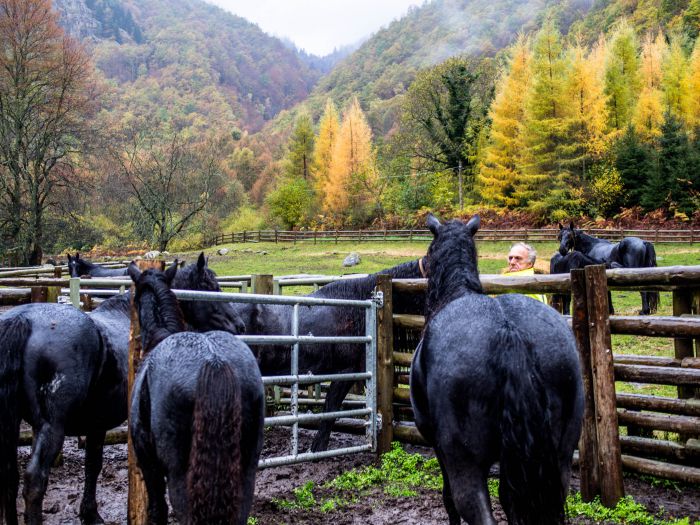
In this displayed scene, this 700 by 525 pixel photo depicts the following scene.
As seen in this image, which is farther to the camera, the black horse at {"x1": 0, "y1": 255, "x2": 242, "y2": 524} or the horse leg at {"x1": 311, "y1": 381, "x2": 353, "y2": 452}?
the horse leg at {"x1": 311, "y1": 381, "x2": 353, "y2": 452}

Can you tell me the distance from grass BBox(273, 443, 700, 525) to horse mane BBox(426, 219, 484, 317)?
1.75 meters

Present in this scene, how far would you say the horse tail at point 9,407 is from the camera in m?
3.54

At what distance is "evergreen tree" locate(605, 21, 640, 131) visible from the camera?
4109 cm

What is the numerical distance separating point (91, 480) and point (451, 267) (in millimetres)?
3018

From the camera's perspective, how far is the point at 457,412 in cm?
278

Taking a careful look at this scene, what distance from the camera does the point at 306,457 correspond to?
502 centimetres

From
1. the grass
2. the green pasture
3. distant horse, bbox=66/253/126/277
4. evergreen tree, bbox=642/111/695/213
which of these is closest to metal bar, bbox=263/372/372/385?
the grass

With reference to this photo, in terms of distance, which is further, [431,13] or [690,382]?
[431,13]

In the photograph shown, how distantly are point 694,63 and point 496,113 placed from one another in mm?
13752

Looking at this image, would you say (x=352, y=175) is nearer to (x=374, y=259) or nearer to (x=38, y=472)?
(x=374, y=259)

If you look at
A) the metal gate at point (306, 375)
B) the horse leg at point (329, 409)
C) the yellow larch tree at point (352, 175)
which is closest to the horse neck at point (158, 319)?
the metal gate at point (306, 375)

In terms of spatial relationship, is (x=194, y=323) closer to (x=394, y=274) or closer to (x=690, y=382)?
(x=394, y=274)

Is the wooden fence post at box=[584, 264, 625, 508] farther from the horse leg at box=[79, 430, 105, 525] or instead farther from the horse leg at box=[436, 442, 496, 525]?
the horse leg at box=[79, 430, 105, 525]

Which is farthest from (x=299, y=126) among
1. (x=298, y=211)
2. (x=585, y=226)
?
(x=585, y=226)
